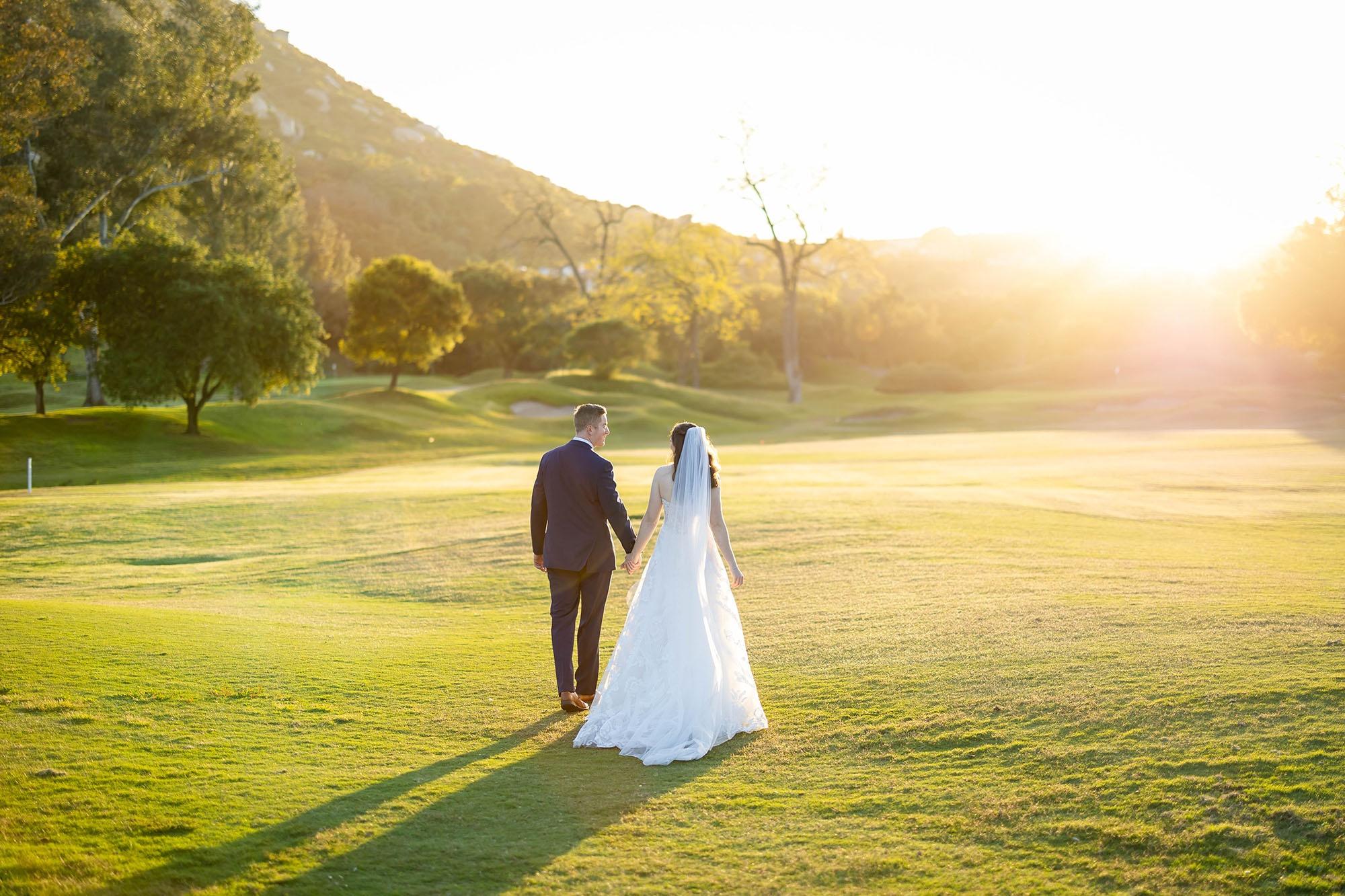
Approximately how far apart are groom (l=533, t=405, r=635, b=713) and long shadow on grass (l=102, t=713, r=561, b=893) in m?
1.76

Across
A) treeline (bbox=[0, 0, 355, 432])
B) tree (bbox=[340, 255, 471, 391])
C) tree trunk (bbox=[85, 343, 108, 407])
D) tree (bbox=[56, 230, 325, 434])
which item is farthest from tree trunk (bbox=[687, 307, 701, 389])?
tree trunk (bbox=[85, 343, 108, 407])

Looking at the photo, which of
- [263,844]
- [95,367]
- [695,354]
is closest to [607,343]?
[695,354]

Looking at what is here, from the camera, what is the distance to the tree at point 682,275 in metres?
66.1

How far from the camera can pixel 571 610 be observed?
8711mm

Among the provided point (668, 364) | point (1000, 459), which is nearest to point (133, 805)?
point (1000, 459)

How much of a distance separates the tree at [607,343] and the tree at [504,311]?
1578cm

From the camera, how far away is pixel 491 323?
81.6 meters

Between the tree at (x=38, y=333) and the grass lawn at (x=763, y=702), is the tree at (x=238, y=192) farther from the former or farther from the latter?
the grass lawn at (x=763, y=702)

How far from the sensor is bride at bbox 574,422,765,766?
7609 mm

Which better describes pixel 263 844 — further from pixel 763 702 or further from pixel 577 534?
pixel 763 702

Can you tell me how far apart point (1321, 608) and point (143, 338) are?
37.7 m

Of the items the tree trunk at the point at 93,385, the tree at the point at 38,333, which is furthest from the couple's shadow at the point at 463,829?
the tree trunk at the point at 93,385

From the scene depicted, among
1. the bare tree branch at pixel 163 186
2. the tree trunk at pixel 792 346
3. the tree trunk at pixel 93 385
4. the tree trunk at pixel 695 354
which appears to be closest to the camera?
the tree trunk at pixel 93 385

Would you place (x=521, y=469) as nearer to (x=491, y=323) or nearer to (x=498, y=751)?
(x=498, y=751)
